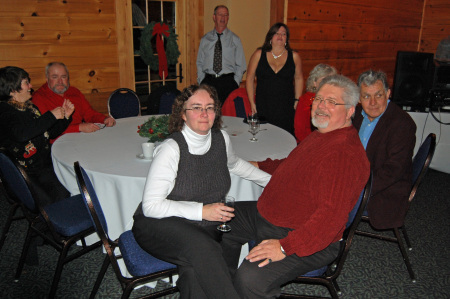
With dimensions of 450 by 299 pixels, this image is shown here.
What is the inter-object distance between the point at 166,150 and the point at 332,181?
77 cm

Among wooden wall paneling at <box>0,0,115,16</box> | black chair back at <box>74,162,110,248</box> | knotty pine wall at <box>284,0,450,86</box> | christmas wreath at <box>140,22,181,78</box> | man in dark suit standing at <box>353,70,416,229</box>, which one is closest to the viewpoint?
black chair back at <box>74,162,110,248</box>

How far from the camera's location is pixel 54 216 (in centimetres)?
228

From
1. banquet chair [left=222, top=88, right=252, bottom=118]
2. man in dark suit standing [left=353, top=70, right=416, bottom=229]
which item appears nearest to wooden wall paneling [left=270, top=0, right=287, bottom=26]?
banquet chair [left=222, top=88, right=252, bottom=118]

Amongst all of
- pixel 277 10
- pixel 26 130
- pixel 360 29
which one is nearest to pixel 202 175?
pixel 26 130

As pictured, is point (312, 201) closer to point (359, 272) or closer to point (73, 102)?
point (359, 272)

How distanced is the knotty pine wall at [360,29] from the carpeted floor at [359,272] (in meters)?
3.67

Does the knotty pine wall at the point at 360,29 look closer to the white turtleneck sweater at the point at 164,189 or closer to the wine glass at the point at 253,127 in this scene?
the wine glass at the point at 253,127

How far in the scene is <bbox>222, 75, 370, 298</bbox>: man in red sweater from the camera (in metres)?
1.66

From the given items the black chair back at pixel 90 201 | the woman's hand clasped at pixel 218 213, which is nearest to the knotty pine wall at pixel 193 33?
the black chair back at pixel 90 201

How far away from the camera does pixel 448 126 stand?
13.5 feet

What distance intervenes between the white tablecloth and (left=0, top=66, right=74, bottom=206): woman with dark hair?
0.17 metres

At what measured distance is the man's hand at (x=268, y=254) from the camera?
1.71m

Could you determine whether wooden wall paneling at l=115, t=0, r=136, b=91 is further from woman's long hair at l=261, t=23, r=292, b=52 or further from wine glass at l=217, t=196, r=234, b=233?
wine glass at l=217, t=196, r=234, b=233

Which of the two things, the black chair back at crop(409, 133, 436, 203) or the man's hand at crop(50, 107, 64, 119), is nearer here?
the black chair back at crop(409, 133, 436, 203)
